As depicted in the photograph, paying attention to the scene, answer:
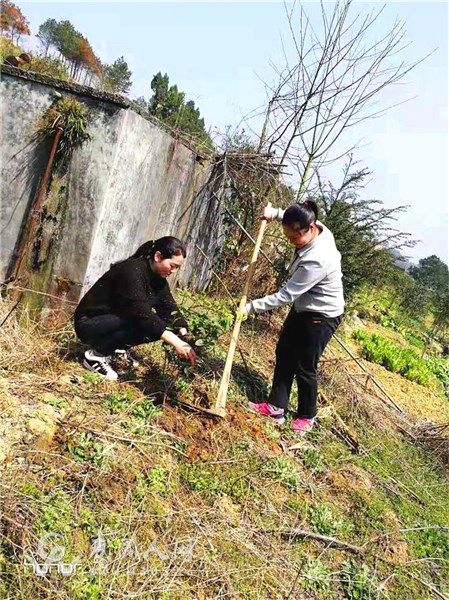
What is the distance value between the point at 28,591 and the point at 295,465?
2057 millimetres

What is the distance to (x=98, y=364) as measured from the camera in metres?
3.48

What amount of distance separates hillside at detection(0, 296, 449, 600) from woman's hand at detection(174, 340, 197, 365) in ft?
0.78

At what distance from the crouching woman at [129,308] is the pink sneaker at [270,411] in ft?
2.78

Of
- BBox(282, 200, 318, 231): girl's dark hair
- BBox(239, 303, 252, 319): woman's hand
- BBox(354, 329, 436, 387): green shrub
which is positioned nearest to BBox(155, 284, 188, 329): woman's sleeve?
BBox(239, 303, 252, 319): woman's hand

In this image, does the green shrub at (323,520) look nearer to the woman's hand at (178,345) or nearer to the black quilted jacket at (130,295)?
the woman's hand at (178,345)

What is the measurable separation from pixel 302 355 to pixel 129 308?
1.41 m

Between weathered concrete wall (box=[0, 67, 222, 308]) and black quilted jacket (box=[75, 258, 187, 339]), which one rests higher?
weathered concrete wall (box=[0, 67, 222, 308])

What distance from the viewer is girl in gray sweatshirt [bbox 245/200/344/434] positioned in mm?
3463

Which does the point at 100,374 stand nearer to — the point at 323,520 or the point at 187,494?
the point at 187,494

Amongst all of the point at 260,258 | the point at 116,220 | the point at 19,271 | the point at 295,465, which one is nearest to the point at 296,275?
the point at 295,465

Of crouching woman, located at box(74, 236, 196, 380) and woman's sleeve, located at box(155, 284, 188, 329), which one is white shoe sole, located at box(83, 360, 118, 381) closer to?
crouching woman, located at box(74, 236, 196, 380)

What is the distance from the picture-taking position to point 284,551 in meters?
2.61
